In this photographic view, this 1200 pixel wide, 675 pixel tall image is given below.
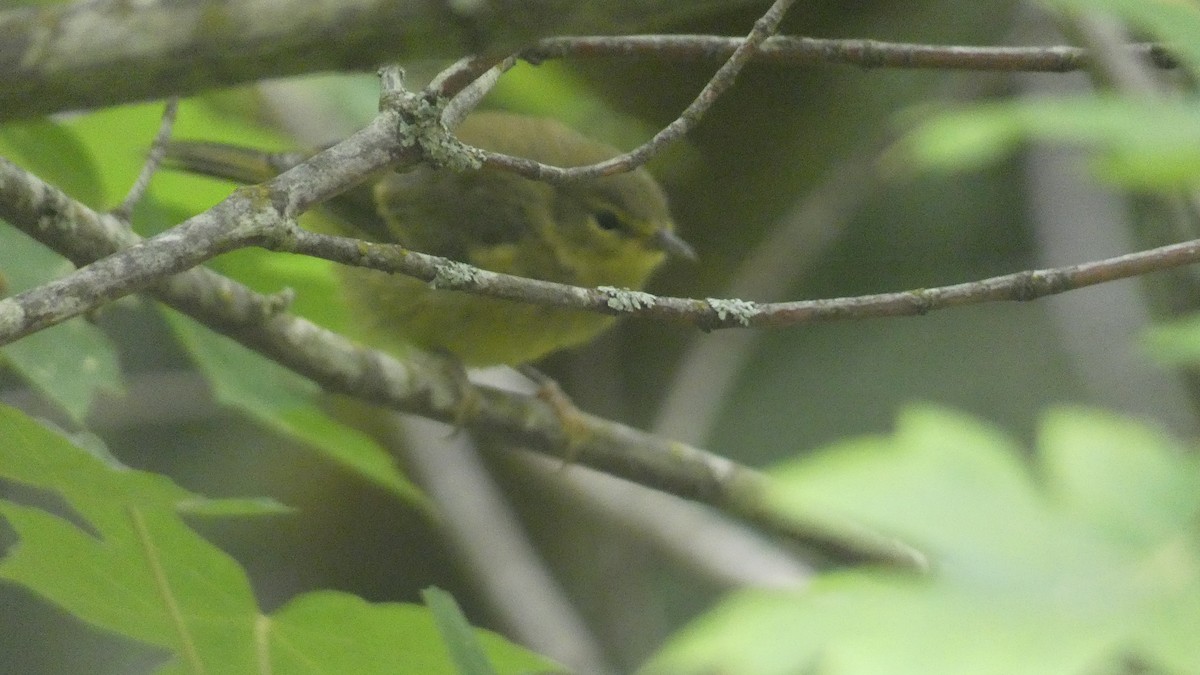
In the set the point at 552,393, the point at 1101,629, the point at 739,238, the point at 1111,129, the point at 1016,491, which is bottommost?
the point at 1101,629

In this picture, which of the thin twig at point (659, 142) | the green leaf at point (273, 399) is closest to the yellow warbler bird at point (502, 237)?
the green leaf at point (273, 399)

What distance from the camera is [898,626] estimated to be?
1069 mm

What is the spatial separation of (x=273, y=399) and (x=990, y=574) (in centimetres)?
196

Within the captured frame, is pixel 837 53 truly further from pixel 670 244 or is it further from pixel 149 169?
pixel 670 244

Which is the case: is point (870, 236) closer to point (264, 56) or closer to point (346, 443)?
point (346, 443)

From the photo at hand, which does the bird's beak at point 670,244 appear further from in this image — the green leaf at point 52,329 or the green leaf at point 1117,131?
the green leaf at point 1117,131

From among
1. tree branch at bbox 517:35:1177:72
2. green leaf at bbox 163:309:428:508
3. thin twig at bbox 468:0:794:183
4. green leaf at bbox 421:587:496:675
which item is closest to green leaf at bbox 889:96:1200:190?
thin twig at bbox 468:0:794:183

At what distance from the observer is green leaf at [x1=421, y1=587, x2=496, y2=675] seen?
5.26 feet

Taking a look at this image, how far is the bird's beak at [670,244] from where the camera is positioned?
4.38 meters

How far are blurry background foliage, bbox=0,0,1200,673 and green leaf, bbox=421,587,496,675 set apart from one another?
38cm

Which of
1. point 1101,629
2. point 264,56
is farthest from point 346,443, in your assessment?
point 1101,629

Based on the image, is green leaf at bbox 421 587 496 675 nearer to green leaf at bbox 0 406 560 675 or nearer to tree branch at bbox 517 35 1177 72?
green leaf at bbox 0 406 560 675

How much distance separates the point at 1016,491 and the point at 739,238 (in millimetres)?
5141

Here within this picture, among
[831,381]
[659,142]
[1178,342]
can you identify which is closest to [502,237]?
[659,142]
